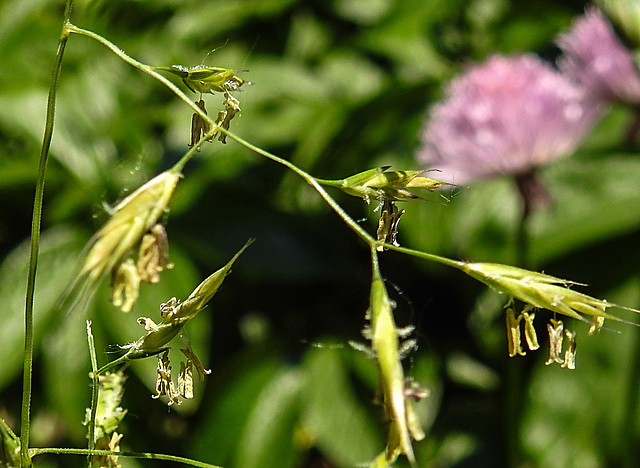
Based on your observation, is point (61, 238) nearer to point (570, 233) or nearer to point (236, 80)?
point (570, 233)

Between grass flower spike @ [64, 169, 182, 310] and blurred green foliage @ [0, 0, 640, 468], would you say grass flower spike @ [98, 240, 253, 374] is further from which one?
blurred green foliage @ [0, 0, 640, 468]

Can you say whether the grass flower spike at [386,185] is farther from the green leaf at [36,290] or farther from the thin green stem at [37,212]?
the green leaf at [36,290]

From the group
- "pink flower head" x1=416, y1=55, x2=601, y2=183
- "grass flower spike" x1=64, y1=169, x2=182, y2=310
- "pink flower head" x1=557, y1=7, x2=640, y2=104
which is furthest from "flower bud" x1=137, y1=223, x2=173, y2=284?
"pink flower head" x1=557, y1=7, x2=640, y2=104

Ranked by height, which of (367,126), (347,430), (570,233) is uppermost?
A: (367,126)

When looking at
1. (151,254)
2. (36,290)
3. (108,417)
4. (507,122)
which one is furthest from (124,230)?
(36,290)

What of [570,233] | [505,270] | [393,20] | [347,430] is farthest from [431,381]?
[505,270]

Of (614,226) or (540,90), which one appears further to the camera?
(614,226)
